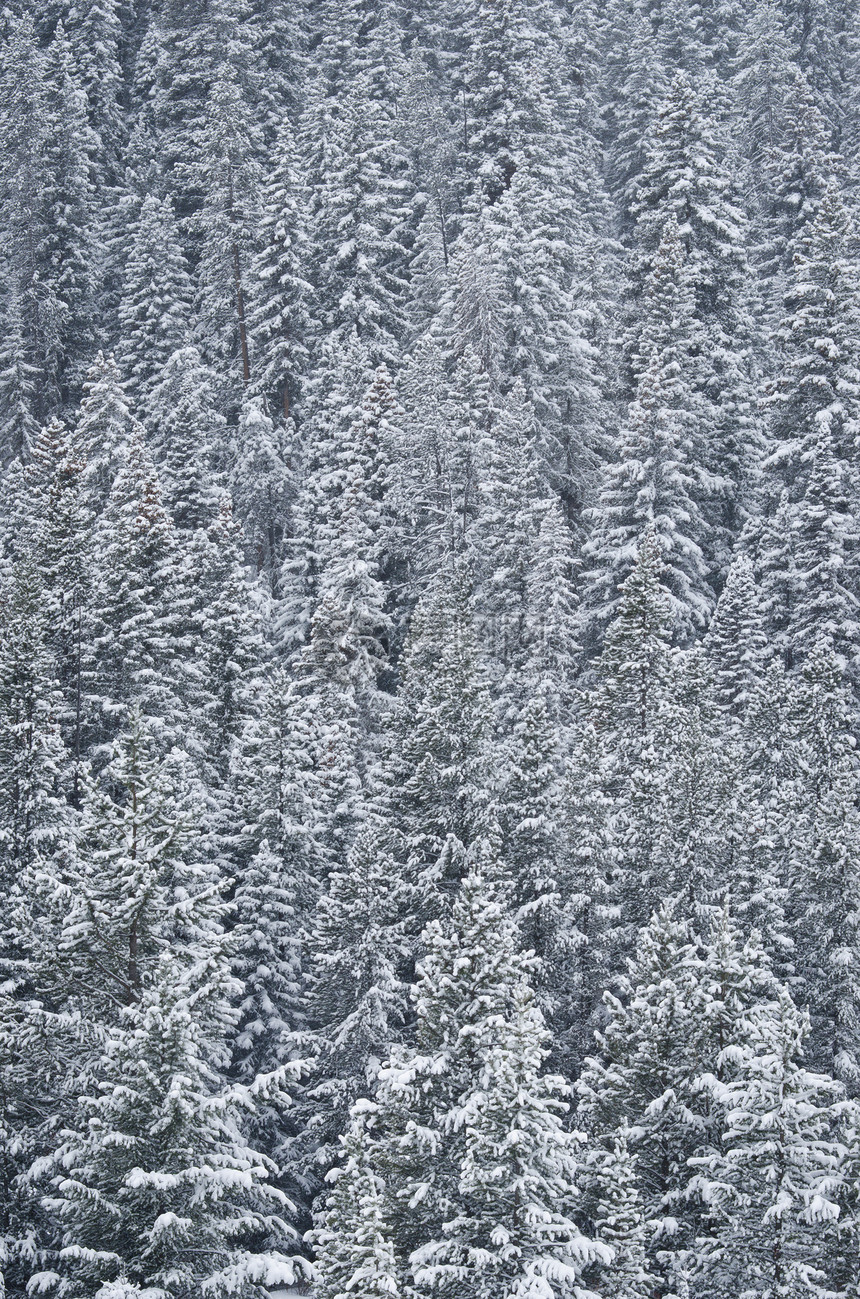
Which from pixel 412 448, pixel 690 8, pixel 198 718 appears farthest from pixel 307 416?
pixel 690 8

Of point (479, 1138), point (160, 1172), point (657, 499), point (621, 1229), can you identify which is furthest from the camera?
point (657, 499)

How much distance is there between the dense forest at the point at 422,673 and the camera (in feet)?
53.9

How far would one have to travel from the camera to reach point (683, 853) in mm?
24031

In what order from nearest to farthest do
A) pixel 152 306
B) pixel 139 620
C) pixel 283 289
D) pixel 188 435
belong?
pixel 139 620, pixel 188 435, pixel 283 289, pixel 152 306

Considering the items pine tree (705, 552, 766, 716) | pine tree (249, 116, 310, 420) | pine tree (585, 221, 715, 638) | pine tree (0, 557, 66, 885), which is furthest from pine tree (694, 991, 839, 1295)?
pine tree (249, 116, 310, 420)

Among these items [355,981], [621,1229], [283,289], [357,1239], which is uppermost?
[283,289]

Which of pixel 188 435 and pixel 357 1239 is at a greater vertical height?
pixel 188 435

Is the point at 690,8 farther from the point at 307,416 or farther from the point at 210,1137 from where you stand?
the point at 210,1137

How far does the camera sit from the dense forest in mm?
16422

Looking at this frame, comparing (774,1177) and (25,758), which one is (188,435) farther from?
(774,1177)

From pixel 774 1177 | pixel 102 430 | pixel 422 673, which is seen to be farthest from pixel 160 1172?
pixel 102 430

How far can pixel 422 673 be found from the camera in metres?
29.7

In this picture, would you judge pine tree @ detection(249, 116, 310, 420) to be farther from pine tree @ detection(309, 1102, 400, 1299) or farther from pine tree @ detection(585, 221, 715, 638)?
pine tree @ detection(309, 1102, 400, 1299)

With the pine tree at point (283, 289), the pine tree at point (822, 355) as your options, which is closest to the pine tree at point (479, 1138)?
the pine tree at point (822, 355)
